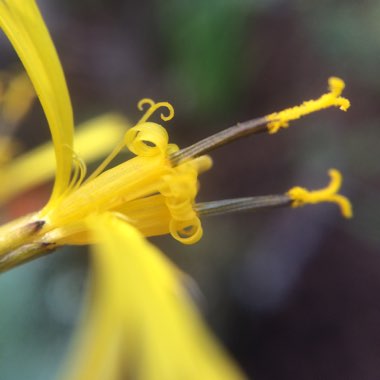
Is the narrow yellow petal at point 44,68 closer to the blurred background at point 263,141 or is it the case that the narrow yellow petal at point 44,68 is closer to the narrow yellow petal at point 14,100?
the narrow yellow petal at point 14,100

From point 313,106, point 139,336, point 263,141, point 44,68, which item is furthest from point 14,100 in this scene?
point 263,141

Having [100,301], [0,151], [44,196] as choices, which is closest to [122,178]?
[100,301]

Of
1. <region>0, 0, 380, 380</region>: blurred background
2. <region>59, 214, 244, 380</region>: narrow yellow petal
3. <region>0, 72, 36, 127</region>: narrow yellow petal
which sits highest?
<region>0, 0, 380, 380</region>: blurred background

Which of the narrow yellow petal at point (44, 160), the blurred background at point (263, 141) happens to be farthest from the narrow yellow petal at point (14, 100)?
the blurred background at point (263, 141)

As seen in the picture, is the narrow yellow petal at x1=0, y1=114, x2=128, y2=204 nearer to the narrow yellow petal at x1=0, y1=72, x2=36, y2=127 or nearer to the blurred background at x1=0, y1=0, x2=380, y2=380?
the narrow yellow petal at x1=0, y1=72, x2=36, y2=127

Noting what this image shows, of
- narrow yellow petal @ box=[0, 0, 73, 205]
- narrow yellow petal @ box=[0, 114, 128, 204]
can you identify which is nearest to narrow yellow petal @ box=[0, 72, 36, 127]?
narrow yellow petal @ box=[0, 114, 128, 204]

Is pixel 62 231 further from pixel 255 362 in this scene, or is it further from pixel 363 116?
pixel 363 116
